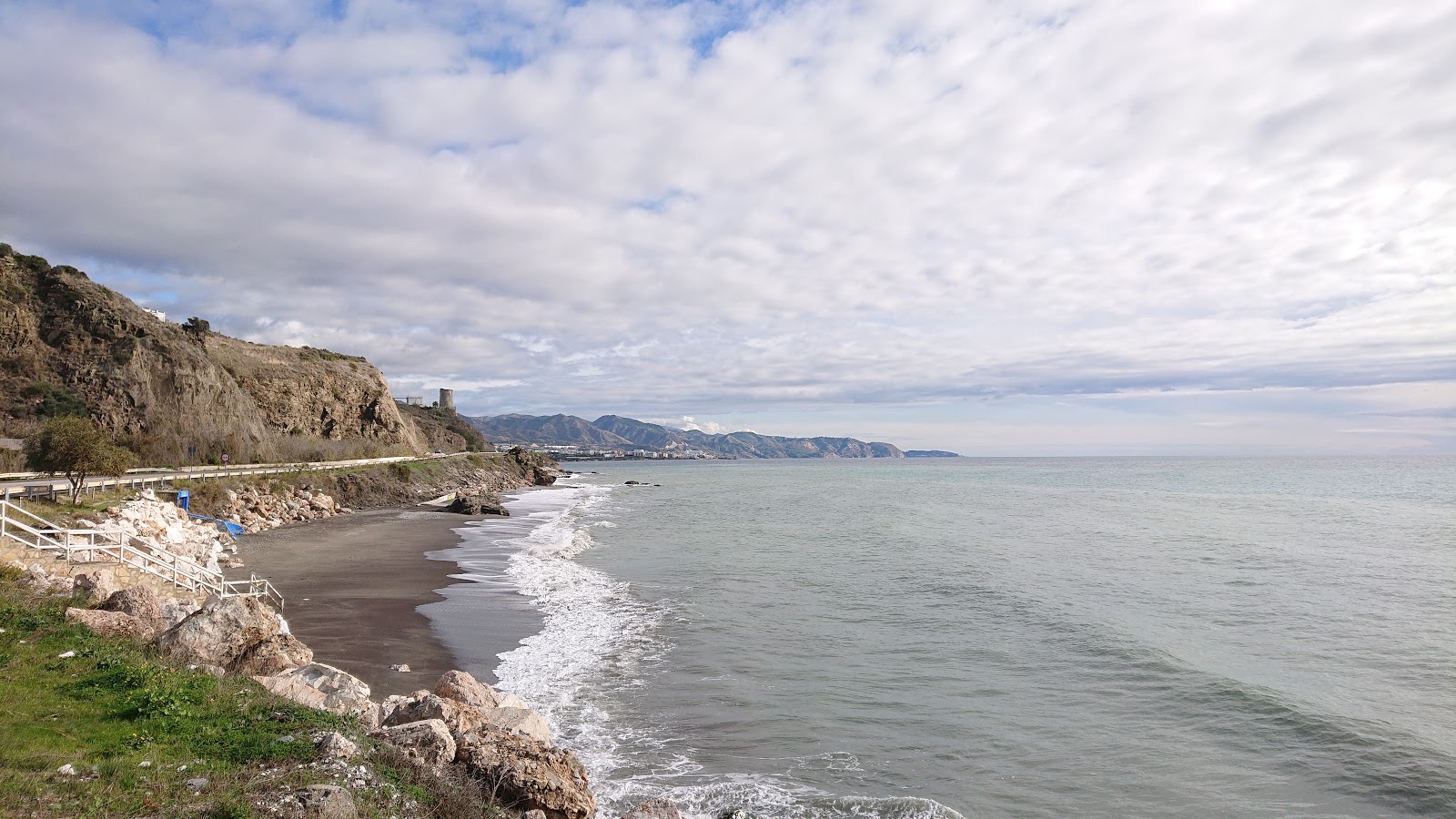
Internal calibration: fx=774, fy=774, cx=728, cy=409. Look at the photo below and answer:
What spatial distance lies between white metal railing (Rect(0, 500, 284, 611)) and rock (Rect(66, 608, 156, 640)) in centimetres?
334

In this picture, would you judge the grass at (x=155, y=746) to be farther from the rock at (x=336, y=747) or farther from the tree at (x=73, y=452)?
the tree at (x=73, y=452)

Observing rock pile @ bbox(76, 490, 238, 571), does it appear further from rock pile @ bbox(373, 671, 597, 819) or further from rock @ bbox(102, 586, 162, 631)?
rock pile @ bbox(373, 671, 597, 819)

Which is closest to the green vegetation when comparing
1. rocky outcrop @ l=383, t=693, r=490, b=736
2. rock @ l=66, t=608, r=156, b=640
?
rock @ l=66, t=608, r=156, b=640

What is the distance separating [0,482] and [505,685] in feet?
82.9

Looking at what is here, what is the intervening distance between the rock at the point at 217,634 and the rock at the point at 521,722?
393cm

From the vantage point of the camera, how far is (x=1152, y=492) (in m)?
72.4

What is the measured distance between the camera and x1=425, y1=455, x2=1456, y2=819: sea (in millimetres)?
9742

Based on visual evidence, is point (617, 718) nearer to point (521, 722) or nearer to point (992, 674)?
point (521, 722)

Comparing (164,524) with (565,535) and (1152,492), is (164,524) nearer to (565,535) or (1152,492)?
(565,535)

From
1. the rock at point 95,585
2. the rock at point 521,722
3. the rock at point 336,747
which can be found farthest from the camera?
the rock at point 95,585

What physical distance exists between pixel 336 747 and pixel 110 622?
646 cm

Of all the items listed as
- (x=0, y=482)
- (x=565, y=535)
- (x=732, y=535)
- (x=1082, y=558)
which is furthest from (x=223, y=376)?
(x=1082, y=558)

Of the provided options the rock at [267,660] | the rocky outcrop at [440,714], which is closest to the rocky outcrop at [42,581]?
the rock at [267,660]

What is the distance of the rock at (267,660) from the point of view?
426 inches
